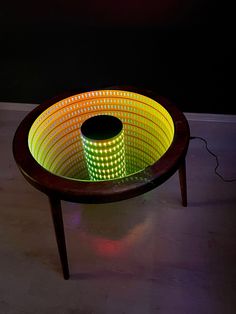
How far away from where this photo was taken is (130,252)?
3.87 feet

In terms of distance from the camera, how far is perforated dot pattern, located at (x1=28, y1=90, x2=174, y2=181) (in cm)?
111

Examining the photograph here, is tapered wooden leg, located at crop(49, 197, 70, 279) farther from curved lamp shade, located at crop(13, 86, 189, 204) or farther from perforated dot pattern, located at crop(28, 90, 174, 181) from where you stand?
perforated dot pattern, located at crop(28, 90, 174, 181)

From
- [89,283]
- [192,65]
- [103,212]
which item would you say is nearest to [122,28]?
[192,65]

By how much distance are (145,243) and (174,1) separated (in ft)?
3.10

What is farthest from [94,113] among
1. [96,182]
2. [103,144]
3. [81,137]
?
[96,182]

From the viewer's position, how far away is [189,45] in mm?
1424

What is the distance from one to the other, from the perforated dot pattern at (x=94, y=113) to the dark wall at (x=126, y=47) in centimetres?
21

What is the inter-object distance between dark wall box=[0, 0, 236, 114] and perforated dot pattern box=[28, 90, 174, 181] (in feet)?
0.69

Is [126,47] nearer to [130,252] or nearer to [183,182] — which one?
[183,182]

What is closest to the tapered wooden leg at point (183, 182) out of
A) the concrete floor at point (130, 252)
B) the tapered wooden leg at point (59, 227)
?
the concrete floor at point (130, 252)

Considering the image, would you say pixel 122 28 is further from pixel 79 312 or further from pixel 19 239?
pixel 79 312

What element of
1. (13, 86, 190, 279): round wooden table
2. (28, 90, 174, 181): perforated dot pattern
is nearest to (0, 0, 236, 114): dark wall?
(28, 90, 174, 181): perforated dot pattern

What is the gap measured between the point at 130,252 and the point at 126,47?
0.88 meters

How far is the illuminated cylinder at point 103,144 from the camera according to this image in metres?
0.99
